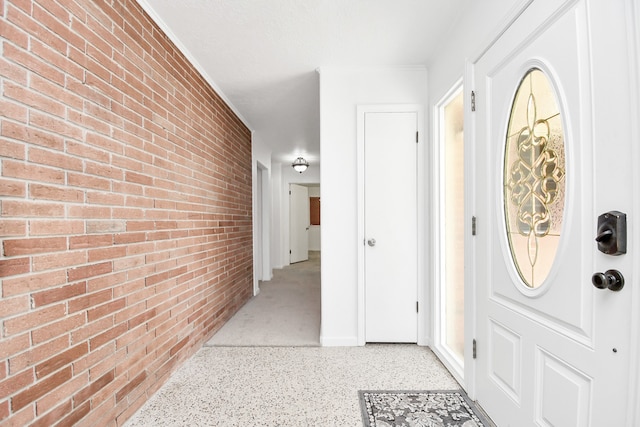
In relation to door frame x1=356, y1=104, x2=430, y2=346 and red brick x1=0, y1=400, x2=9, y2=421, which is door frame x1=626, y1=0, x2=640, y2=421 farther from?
red brick x1=0, y1=400, x2=9, y2=421

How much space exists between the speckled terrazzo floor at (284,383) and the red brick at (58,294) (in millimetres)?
887

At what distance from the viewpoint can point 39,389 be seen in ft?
3.77

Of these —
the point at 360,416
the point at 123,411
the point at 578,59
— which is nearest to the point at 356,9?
the point at 578,59

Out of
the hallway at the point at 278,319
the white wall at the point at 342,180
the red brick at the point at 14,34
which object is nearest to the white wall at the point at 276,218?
the hallway at the point at 278,319

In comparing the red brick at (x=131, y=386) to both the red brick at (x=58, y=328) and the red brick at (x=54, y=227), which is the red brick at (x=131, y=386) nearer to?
the red brick at (x=58, y=328)

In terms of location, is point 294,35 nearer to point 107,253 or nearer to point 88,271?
point 107,253

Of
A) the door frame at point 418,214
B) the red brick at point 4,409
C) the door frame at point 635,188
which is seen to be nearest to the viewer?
the door frame at point 635,188

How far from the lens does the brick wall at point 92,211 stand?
109 centimetres

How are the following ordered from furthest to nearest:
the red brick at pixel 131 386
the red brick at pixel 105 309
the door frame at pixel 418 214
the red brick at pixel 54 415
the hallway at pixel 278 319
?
1. the hallway at pixel 278 319
2. the door frame at pixel 418 214
3. the red brick at pixel 131 386
4. the red brick at pixel 105 309
5. the red brick at pixel 54 415

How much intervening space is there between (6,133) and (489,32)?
2254mm

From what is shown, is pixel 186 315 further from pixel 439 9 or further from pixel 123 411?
pixel 439 9

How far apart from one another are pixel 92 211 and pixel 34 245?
0.32m

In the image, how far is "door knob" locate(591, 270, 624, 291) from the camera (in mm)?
900

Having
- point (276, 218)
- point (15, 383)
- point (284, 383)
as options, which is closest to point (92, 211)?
point (15, 383)
